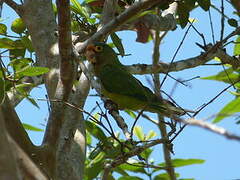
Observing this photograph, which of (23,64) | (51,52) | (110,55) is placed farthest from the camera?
(110,55)

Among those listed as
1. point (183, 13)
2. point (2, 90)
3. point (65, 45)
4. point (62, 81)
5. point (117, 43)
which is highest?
point (183, 13)

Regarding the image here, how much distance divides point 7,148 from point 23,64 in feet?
7.83

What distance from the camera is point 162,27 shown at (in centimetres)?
451

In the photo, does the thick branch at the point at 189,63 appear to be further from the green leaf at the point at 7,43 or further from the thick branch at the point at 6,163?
the thick branch at the point at 6,163

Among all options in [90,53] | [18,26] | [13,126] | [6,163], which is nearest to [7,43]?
[18,26]

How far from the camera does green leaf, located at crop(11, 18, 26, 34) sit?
463cm

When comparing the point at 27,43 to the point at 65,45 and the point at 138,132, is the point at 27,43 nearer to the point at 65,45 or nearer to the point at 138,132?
the point at 65,45

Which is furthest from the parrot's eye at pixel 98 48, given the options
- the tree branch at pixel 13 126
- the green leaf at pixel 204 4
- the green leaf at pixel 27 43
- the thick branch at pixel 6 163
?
→ the thick branch at pixel 6 163

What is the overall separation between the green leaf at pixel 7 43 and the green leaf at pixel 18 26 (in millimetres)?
258

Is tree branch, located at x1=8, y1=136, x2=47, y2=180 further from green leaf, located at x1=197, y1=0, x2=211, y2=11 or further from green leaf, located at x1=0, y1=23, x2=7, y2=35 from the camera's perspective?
green leaf, located at x1=0, y1=23, x2=7, y2=35

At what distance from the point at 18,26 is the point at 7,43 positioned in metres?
0.34

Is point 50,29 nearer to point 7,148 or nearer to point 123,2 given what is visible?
point 123,2

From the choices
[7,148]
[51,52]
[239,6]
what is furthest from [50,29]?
[7,148]

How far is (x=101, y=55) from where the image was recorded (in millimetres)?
5258
